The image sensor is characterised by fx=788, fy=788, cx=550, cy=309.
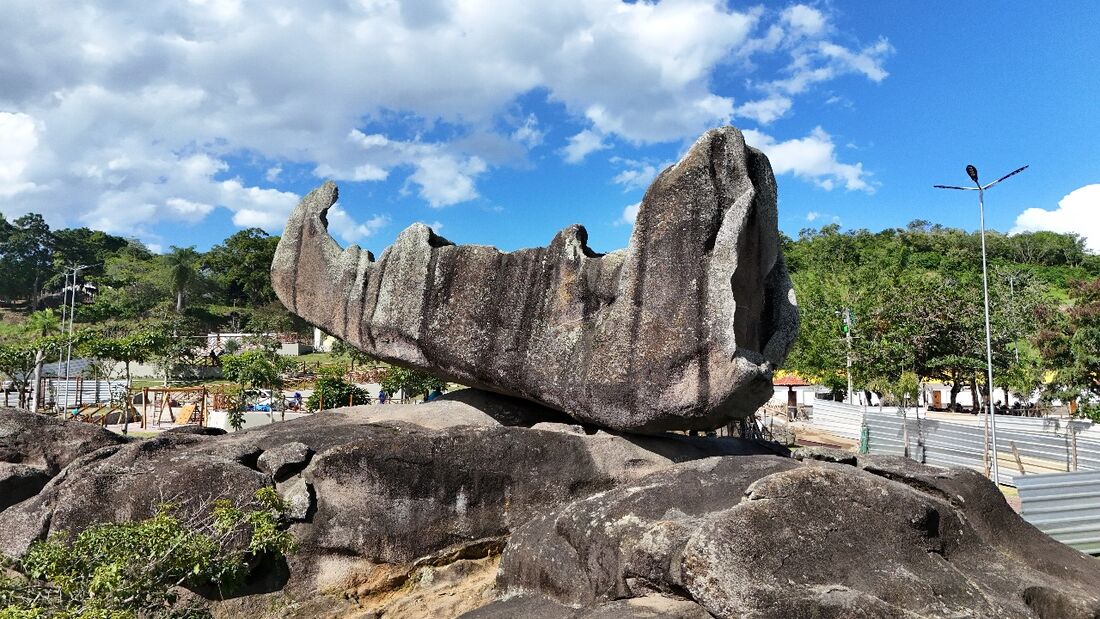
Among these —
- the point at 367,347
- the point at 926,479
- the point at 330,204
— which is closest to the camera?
the point at 926,479

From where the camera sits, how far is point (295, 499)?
873 centimetres

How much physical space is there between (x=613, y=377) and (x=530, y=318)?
143cm

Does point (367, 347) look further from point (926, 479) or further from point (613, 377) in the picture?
point (926, 479)

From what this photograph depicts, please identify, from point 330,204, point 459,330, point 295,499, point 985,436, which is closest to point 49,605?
point 295,499

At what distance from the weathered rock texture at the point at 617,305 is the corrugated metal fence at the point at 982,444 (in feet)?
35.3

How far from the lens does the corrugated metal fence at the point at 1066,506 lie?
10789mm

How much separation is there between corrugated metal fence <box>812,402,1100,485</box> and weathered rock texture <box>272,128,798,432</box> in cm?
1075

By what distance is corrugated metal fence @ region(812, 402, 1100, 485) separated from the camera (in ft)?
58.4

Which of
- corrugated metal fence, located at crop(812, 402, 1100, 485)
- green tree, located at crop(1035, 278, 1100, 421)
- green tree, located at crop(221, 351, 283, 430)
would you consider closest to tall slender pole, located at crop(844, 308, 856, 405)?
green tree, located at crop(1035, 278, 1100, 421)

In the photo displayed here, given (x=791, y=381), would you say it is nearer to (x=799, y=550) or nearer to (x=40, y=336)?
(x=40, y=336)

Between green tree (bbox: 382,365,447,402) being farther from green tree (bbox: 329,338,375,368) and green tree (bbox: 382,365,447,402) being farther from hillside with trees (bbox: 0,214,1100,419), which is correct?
green tree (bbox: 329,338,375,368)

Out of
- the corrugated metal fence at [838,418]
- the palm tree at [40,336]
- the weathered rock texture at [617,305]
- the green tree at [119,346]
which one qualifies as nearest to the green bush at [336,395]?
the green tree at [119,346]

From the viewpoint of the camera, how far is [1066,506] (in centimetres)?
1086

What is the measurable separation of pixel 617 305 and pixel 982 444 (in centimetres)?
1494
